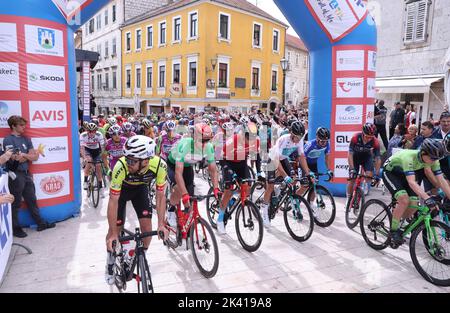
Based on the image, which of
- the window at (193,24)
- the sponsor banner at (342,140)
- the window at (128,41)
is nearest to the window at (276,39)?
the window at (193,24)

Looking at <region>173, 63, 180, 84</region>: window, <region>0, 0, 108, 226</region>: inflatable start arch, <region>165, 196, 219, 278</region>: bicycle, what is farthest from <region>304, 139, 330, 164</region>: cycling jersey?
<region>173, 63, 180, 84</region>: window

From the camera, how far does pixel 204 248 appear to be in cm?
439

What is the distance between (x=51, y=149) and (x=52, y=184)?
0.68 metres

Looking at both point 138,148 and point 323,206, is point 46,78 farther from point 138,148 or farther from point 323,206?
point 323,206

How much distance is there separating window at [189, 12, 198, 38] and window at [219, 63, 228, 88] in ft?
11.0

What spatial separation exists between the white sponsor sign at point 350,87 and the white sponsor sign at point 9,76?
6912mm

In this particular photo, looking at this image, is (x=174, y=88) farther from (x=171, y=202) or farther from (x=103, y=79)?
(x=171, y=202)

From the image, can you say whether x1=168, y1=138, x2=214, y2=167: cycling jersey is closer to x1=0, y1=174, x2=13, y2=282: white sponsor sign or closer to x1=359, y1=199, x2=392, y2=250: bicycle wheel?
x1=0, y1=174, x2=13, y2=282: white sponsor sign

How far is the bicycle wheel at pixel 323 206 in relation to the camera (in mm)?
6027

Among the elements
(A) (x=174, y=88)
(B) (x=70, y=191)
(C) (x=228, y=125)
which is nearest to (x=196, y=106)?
(A) (x=174, y=88)

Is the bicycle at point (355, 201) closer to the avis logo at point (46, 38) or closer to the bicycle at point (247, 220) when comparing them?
the bicycle at point (247, 220)
